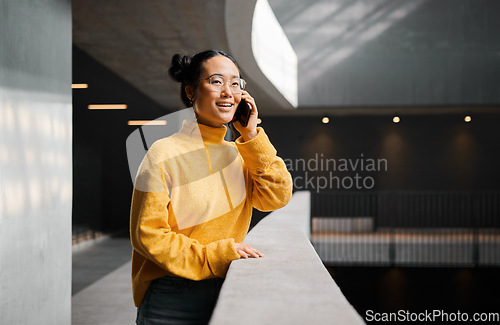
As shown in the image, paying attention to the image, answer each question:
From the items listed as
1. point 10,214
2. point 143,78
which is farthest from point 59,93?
point 143,78

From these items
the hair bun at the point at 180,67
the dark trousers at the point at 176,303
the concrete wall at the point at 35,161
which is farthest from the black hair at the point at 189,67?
the concrete wall at the point at 35,161

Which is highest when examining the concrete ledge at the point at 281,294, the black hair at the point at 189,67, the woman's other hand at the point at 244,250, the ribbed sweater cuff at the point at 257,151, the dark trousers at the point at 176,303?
the black hair at the point at 189,67

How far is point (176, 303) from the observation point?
1475 millimetres

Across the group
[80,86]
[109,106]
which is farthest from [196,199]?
[109,106]

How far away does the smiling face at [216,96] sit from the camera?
5.02ft

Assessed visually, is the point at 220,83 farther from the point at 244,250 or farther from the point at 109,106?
the point at 109,106

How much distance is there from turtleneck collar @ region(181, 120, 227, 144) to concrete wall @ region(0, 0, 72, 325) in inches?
78.6

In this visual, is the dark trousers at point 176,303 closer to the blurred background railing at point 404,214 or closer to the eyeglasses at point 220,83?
the eyeglasses at point 220,83

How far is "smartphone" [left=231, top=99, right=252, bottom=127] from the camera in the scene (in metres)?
1.63

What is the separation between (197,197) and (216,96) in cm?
36

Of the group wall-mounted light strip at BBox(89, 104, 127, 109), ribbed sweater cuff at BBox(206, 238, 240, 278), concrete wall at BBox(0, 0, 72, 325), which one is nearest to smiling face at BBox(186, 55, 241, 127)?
ribbed sweater cuff at BBox(206, 238, 240, 278)

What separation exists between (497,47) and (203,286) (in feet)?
42.2

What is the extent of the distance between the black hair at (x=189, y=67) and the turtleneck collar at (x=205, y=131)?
10cm

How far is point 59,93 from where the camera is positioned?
3793 millimetres
